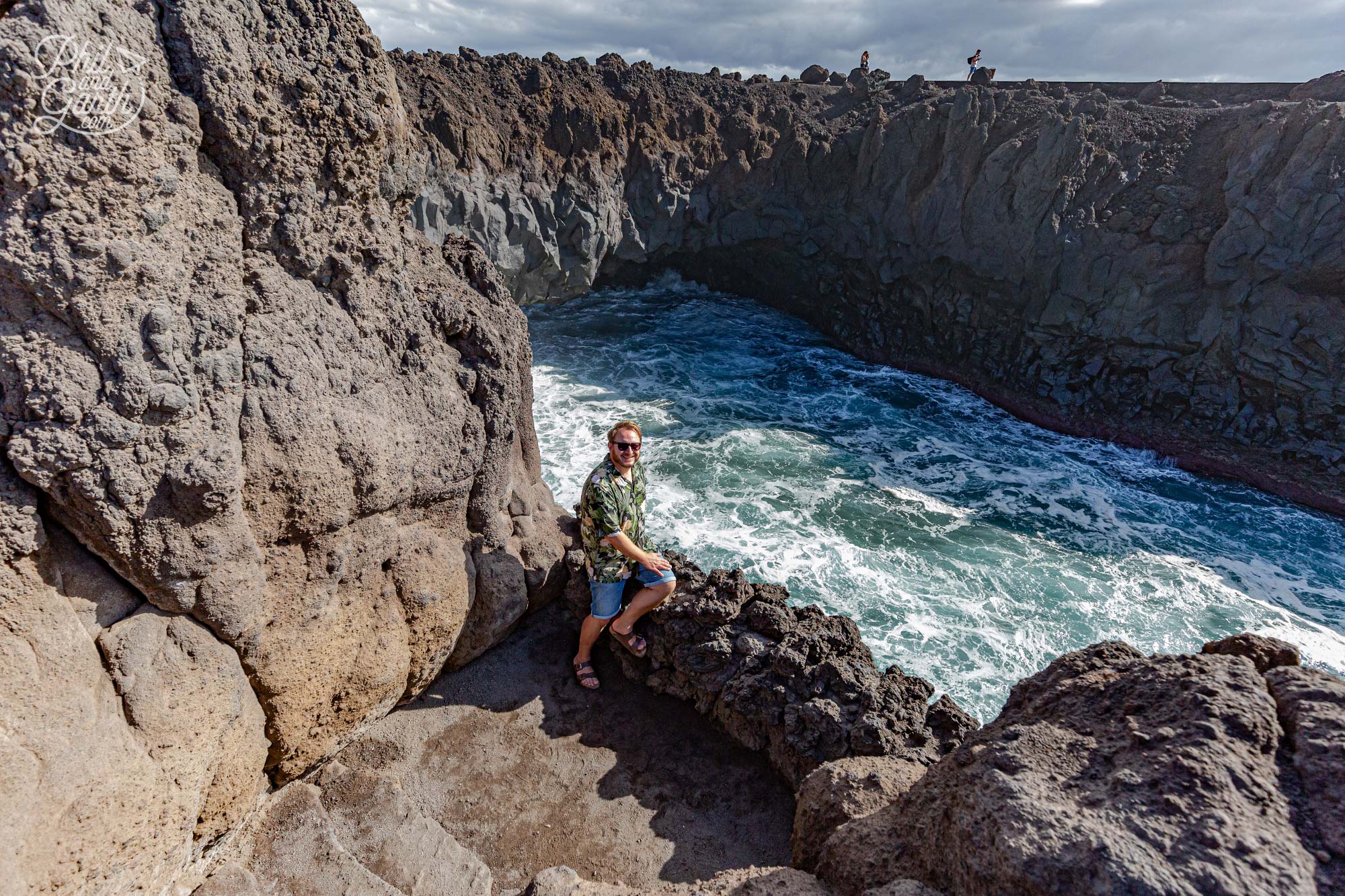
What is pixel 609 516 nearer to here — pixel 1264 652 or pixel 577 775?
pixel 577 775

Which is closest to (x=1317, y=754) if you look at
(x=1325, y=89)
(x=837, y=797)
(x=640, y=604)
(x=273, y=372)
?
(x=837, y=797)

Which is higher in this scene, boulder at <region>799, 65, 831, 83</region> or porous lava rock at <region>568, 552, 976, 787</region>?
boulder at <region>799, 65, 831, 83</region>

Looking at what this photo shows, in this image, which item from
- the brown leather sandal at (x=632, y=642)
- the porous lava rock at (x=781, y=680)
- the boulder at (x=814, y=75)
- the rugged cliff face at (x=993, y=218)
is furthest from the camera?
the boulder at (x=814, y=75)

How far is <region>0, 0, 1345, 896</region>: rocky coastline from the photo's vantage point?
2.12 m

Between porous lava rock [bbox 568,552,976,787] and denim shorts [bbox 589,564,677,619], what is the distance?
0.26 metres

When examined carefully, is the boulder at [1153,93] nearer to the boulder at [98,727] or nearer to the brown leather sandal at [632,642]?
the brown leather sandal at [632,642]

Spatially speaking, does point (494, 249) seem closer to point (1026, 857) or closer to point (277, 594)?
point (277, 594)

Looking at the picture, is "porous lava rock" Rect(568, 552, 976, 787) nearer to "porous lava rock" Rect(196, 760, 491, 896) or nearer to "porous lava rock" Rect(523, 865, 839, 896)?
"porous lava rock" Rect(523, 865, 839, 896)

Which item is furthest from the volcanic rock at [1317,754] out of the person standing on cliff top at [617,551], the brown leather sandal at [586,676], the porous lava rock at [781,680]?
the brown leather sandal at [586,676]

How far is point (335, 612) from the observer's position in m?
3.62

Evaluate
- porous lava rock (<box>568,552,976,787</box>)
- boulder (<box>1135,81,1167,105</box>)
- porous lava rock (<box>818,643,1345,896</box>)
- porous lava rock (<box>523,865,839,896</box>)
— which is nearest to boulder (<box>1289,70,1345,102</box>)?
boulder (<box>1135,81,1167,105</box>)

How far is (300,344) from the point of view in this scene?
11.1ft

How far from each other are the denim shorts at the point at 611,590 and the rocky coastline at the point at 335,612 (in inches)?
11.0

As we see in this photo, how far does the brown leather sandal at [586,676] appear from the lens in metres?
4.35
